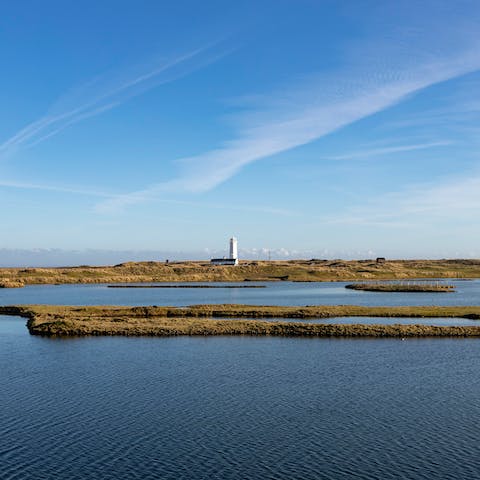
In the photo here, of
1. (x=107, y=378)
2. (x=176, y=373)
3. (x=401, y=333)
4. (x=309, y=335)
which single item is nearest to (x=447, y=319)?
(x=401, y=333)

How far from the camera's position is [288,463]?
1282 inches

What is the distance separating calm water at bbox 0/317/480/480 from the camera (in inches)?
1276

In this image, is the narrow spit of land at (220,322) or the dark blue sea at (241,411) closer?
the dark blue sea at (241,411)

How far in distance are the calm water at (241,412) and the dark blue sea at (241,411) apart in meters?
0.12

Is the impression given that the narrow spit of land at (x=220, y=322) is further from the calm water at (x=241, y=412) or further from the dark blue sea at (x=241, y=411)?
the calm water at (x=241, y=412)

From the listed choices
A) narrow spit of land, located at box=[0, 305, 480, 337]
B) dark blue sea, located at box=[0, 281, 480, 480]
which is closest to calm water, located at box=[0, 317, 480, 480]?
dark blue sea, located at box=[0, 281, 480, 480]

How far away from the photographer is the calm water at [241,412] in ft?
106

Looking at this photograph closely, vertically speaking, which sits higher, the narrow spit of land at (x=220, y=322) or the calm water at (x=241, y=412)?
the narrow spit of land at (x=220, y=322)

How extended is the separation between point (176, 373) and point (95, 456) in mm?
20530

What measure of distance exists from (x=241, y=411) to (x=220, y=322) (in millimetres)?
40548

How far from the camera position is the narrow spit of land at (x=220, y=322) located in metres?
75.3

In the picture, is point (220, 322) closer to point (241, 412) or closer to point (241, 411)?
point (241, 411)

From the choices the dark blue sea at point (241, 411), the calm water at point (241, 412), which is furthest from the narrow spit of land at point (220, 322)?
the calm water at point (241, 412)

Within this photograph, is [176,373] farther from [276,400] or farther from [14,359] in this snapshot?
[14,359]
